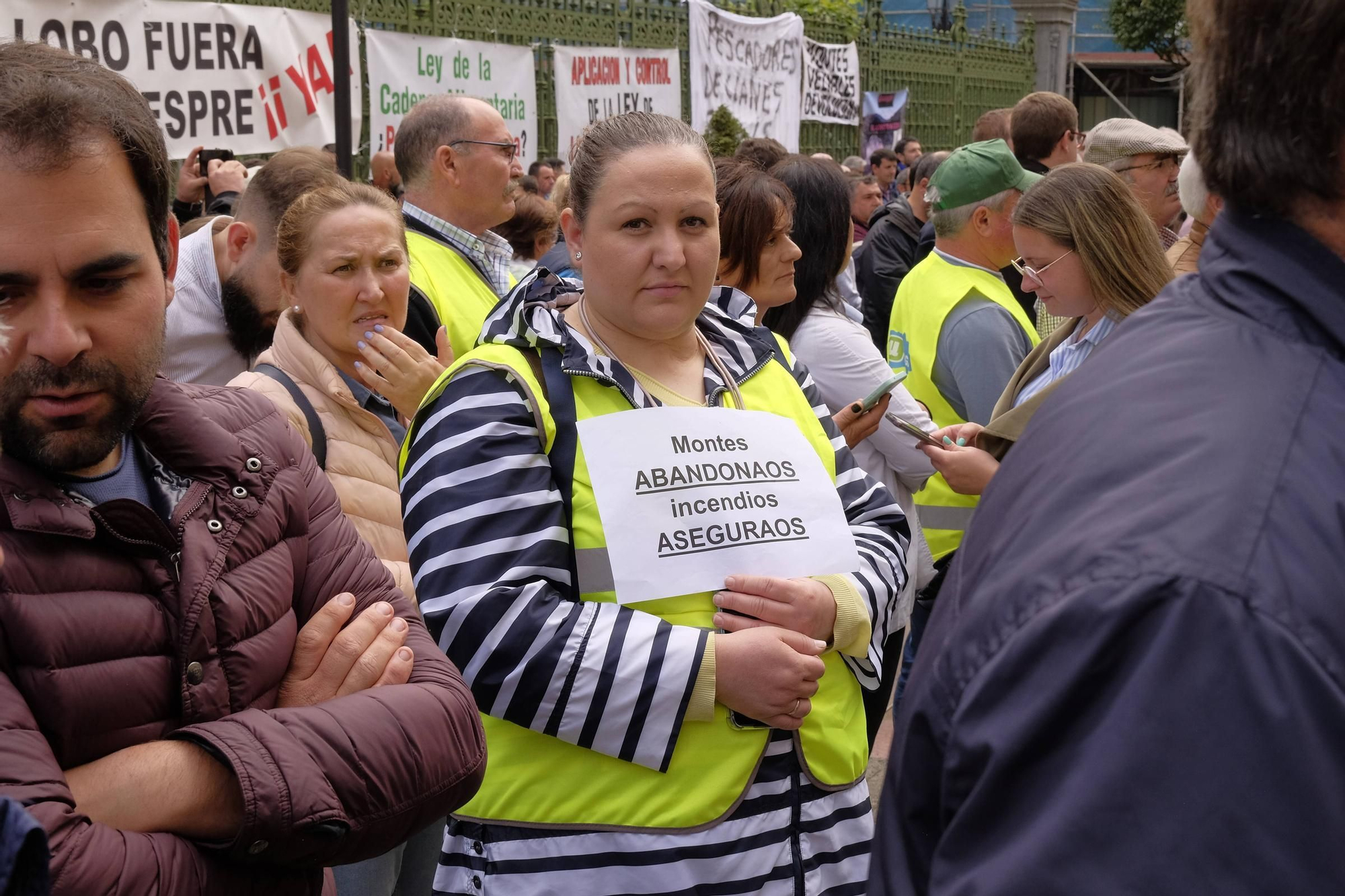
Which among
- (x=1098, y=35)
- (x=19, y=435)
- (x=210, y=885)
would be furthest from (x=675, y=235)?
(x=1098, y=35)

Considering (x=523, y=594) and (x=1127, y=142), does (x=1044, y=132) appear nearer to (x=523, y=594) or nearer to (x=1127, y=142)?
(x=1127, y=142)

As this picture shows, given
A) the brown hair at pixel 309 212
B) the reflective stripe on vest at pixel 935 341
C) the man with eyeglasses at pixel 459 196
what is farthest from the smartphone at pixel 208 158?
the reflective stripe on vest at pixel 935 341

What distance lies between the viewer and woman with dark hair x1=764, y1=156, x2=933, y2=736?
12.8ft

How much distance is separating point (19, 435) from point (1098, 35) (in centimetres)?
3492

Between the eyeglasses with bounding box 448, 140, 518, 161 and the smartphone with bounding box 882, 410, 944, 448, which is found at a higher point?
the eyeglasses with bounding box 448, 140, 518, 161

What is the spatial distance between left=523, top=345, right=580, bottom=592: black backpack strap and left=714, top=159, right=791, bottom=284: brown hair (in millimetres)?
1608

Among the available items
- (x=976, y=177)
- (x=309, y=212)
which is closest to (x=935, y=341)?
(x=976, y=177)

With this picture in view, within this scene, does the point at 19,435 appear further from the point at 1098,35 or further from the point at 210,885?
the point at 1098,35

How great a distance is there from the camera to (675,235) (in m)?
2.39

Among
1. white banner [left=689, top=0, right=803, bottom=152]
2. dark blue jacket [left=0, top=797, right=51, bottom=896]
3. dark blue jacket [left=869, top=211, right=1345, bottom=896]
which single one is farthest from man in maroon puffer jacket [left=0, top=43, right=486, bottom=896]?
white banner [left=689, top=0, right=803, bottom=152]

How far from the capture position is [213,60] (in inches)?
281

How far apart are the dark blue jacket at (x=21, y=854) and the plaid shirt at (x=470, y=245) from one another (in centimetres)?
342

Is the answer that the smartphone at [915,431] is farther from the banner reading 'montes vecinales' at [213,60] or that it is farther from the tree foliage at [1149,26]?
the tree foliage at [1149,26]

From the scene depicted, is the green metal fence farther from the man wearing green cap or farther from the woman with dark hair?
the man wearing green cap
